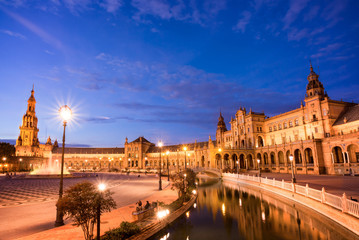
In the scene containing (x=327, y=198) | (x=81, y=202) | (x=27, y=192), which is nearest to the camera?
(x=81, y=202)

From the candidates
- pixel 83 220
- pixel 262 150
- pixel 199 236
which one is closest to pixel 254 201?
pixel 199 236

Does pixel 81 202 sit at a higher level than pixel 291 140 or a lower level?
lower

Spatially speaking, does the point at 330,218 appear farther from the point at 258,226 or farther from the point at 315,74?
A: the point at 315,74

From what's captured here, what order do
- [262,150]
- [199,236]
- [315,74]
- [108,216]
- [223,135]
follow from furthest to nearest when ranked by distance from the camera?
[223,135], [262,150], [315,74], [108,216], [199,236]

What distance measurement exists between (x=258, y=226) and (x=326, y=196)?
218 inches

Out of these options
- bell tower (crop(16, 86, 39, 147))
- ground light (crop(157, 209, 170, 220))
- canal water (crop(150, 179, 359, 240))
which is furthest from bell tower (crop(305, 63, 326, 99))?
bell tower (crop(16, 86, 39, 147))

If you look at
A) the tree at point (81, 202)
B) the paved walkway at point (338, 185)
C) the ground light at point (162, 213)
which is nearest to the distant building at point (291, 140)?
the paved walkway at point (338, 185)

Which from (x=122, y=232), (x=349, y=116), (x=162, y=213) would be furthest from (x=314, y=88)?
(x=122, y=232)

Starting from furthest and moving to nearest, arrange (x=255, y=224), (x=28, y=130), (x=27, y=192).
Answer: (x=28, y=130) < (x=27, y=192) < (x=255, y=224)

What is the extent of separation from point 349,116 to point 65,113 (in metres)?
58.8

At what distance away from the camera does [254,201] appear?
81.5 ft

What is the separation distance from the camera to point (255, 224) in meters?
16.4

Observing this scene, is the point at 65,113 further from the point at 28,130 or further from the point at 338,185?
the point at 28,130

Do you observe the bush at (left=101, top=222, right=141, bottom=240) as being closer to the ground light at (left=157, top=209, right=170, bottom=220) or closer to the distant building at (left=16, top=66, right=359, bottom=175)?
the ground light at (left=157, top=209, right=170, bottom=220)
